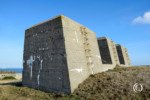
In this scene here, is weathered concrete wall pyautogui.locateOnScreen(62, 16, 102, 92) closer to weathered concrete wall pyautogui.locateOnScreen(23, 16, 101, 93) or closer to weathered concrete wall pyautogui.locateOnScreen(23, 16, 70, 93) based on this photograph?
weathered concrete wall pyautogui.locateOnScreen(23, 16, 101, 93)

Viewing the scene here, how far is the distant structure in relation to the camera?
541 inches

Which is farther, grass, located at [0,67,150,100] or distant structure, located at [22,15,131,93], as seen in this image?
distant structure, located at [22,15,131,93]

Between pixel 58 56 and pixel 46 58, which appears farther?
pixel 46 58

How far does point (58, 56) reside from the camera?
14.2 metres

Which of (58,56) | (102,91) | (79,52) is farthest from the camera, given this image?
(79,52)

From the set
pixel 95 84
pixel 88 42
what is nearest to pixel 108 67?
pixel 88 42

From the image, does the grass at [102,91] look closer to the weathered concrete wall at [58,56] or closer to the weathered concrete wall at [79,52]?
the weathered concrete wall at [58,56]

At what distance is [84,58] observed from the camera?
1599 cm

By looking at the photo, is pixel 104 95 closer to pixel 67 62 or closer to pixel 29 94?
pixel 67 62

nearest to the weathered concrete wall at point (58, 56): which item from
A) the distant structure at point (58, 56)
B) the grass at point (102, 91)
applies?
the distant structure at point (58, 56)

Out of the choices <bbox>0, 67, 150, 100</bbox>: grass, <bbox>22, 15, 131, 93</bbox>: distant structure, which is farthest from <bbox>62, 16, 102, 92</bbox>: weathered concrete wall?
<bbox>0, 67, 150, 100</bbox>: grass

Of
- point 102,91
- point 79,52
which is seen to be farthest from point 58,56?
point 102,91

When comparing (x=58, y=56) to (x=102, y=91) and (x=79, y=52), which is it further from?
(x=102, y=91)

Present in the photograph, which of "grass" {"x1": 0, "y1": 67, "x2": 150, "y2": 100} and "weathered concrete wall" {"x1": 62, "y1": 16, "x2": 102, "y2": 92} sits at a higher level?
"weathered concrete wall" {"x1": 62, "y1": 16, "x2": 102, "y2": 92}
